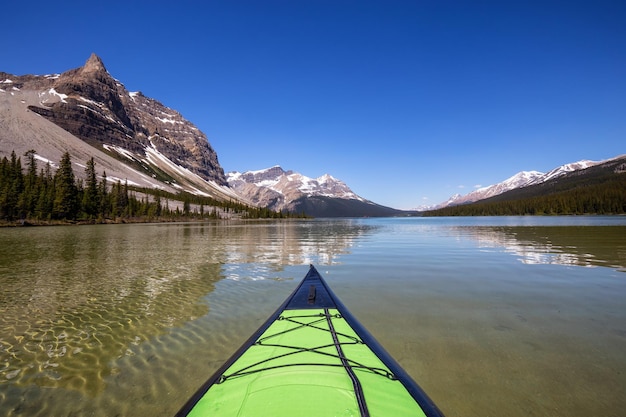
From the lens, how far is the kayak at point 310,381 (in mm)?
4094

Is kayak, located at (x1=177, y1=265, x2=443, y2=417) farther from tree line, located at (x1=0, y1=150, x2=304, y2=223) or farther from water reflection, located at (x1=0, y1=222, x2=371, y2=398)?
tree line, located at (x1=0, y1=150, x2=304, y2=223)

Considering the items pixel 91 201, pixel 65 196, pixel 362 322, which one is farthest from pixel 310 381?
pixel 91 201

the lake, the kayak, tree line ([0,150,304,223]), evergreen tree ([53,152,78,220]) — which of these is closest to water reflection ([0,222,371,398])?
the lake

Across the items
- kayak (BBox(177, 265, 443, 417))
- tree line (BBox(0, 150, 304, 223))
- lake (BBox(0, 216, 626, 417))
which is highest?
tree line (BBox(0, 150, 304, 223))

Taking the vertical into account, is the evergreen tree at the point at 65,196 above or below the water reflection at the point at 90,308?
above

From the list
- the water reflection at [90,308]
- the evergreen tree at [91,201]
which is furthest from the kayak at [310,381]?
the evergreen tree at [91,201]

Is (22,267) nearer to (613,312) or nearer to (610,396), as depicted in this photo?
(610,396)

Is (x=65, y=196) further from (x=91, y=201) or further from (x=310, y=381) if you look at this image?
(x=310, y=381)

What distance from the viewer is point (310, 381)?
15.6 feet

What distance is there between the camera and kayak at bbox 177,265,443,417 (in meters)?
4.09

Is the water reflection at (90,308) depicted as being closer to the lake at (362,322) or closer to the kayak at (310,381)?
the lake at (362,322)

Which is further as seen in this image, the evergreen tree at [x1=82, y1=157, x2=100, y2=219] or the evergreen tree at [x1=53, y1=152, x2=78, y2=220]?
the evergreen tree at [x1=82, y1=157, x2=100, y2=219]

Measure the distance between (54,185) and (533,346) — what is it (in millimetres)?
134857

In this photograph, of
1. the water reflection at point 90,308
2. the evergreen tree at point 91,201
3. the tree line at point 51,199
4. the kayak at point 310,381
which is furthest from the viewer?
the evergreen tree at point 91,201
